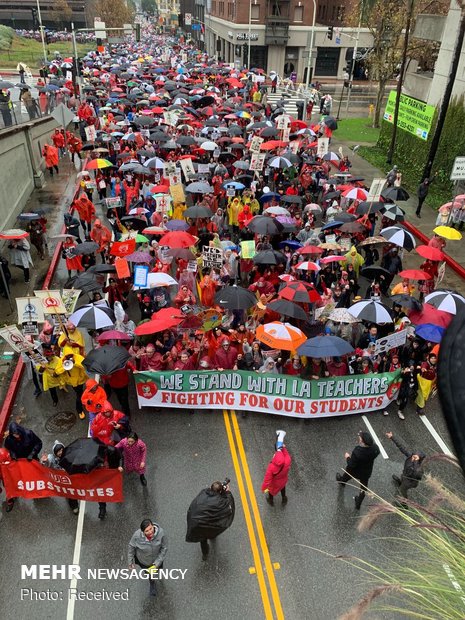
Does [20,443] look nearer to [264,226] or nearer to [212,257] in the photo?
[212,257]

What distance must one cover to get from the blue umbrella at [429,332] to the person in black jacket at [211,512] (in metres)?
5.00

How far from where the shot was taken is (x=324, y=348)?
28.6ft

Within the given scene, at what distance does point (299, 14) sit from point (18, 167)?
175 ft

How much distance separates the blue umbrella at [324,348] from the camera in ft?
28.5

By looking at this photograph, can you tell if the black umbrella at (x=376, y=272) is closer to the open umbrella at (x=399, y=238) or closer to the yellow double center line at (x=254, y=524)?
Result: the open umbrella at (x=399, y=238)

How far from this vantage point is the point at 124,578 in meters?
6.79

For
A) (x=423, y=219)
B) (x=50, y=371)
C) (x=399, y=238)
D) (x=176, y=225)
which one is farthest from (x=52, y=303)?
(x=423, y=219)

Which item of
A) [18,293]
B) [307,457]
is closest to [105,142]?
[18,293]

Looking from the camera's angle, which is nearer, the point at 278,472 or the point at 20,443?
the point at 278,472

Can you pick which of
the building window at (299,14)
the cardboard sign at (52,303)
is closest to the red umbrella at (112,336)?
the cardboard sign at (52,303)

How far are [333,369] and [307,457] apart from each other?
176 cm

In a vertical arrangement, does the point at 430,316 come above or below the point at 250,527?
above

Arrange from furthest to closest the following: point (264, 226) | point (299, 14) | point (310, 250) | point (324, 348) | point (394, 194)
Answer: point (299, 14) → point (394, 194) → point (264, 226) → point (310, 250) → point (324, 348)

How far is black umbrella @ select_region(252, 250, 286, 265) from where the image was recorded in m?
11.7
